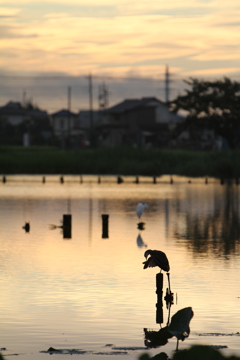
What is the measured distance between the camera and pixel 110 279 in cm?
1905

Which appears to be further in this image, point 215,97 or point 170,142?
point 170,142

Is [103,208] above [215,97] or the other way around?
the other way around

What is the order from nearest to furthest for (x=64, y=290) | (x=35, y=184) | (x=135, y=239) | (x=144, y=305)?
(x=144, y=305), (x=64, y=290), (x=135, y=239), (x=35, y=184)

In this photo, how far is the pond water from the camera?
1318 cm

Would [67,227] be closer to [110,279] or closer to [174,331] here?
[110,279]

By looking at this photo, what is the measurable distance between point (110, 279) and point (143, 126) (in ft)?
330

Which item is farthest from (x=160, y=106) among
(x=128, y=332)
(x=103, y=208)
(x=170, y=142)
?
(x=128, y=332)

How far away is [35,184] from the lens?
6581 centimetres

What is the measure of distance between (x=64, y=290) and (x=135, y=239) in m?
10.6

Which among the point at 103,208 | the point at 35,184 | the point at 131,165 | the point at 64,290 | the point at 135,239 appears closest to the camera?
the point at 64,290

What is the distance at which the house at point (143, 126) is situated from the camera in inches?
4685

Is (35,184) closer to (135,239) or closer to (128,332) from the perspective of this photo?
(135,239)

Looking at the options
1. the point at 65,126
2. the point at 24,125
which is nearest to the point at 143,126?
the point at 24,125

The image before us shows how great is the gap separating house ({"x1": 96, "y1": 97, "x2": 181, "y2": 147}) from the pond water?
76.3 meters
